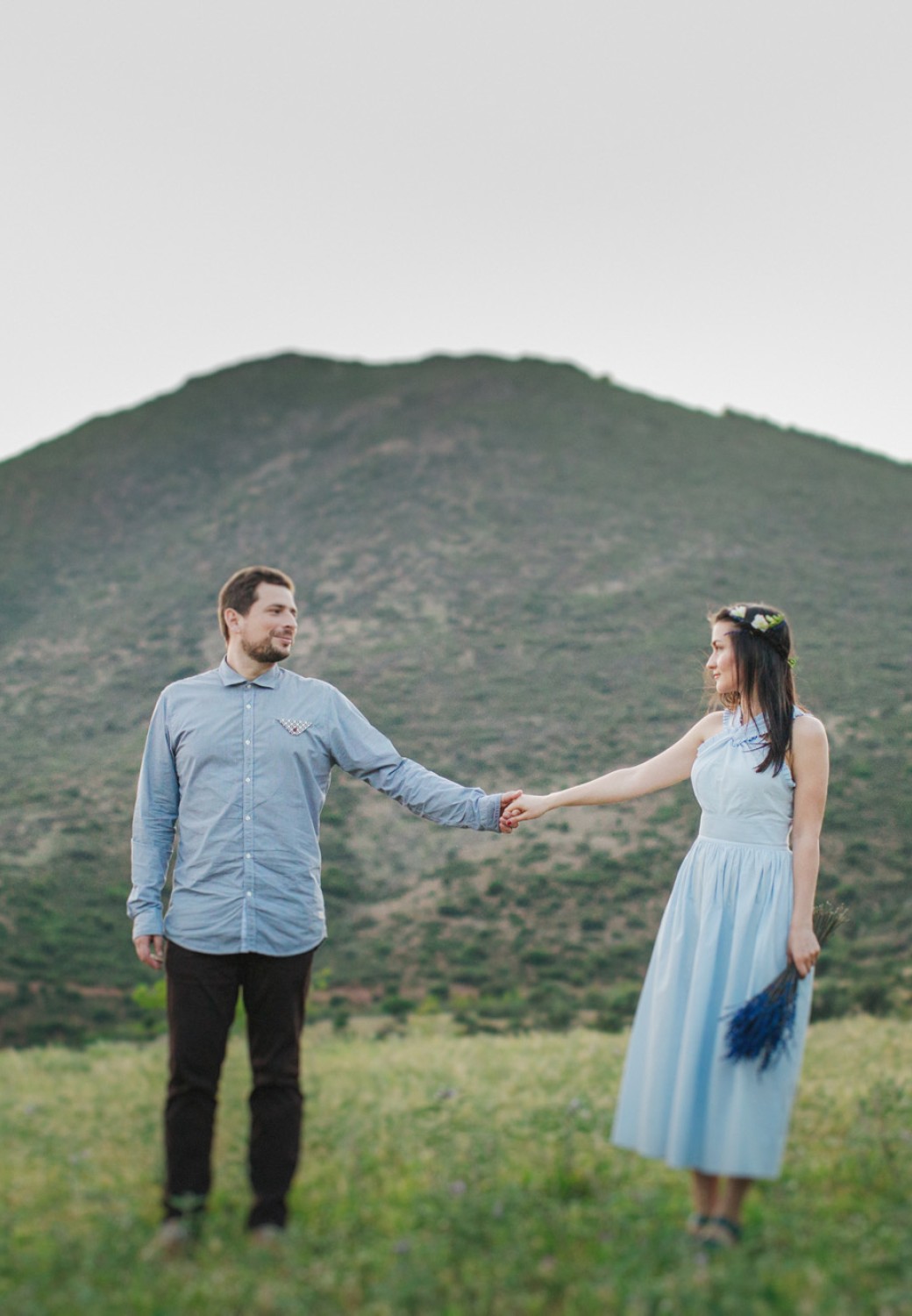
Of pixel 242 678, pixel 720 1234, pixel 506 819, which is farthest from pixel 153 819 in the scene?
pixel 720 1234

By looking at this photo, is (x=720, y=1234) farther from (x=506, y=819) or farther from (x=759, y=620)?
(x=759, y=620)

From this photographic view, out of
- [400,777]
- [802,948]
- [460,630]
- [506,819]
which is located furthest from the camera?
[460,630]

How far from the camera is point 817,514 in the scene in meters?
44.6

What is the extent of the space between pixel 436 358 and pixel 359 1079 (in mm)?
54581

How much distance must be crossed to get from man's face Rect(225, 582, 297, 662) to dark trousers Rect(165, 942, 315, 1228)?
3.34ft

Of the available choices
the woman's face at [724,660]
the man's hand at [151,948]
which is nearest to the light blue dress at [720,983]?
the woman's face at [724,660]

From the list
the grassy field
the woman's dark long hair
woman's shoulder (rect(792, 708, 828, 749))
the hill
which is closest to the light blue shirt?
the grassy field

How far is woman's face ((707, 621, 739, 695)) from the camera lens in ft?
12.7

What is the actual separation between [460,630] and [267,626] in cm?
3145

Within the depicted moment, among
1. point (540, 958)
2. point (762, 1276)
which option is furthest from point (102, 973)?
point (762, 1276)

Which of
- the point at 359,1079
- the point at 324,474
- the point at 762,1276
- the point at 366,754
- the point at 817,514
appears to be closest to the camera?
the point at 762,1276

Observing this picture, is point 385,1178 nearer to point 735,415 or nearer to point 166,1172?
point 166,1172

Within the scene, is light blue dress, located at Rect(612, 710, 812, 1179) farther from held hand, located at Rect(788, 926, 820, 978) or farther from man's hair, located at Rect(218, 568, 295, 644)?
man's hair, located at Rect(218, 568, 295, 644)

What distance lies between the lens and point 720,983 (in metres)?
3.71
